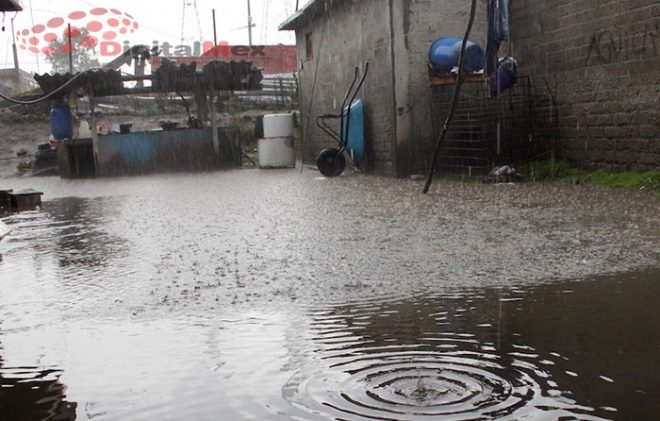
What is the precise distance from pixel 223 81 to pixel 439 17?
28.3 feet

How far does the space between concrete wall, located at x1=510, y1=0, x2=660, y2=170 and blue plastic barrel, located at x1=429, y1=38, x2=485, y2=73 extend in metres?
1.17

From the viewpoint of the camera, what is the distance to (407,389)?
9.32 feet

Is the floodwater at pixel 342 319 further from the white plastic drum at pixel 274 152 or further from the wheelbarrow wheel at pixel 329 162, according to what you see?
the white plastic drum at pixel 274 152

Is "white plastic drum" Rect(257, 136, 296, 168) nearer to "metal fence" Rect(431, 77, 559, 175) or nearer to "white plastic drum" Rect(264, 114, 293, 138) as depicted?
"white plastic drum" Rect(264, 114, 293, 138)

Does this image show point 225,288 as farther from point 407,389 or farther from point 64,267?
point 407,389

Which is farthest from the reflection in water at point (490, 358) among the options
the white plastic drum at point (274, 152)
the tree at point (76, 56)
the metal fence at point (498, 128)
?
the tree at point (76, 56)

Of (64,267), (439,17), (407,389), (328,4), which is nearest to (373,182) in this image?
(439,17)

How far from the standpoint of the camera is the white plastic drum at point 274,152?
68.5 ft

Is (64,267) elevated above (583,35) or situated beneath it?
situated beneath

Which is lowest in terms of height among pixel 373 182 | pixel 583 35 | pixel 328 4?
pixel 373 182

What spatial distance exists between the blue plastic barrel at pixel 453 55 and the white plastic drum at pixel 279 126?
7536mm

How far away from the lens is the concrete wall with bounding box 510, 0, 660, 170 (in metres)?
10.8

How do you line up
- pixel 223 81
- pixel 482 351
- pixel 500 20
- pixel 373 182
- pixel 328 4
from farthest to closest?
pixel 223 81
pixel 328 4
pixel 373 182
pixel 500 20
pixel 482 351

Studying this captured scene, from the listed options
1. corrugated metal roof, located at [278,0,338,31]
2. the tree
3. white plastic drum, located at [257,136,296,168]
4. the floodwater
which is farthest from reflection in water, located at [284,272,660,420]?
the tree
